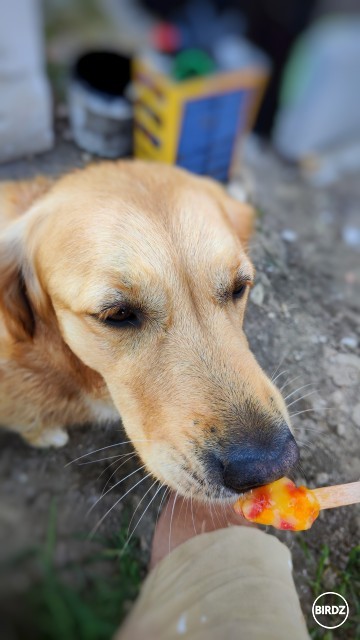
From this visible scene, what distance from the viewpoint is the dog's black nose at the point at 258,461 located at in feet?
4.47

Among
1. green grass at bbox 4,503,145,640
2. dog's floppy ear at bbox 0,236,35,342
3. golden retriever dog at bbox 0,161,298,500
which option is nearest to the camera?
green grass at bbox 4,503,145,640

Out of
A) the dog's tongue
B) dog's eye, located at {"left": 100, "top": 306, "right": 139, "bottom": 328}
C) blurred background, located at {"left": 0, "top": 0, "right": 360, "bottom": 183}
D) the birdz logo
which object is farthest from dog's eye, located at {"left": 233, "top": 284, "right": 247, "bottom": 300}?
blurred background, located at {"left": 0, "top": 0, "right": 360, "bottom": 183}

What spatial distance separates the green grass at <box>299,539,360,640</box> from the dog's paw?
855mm

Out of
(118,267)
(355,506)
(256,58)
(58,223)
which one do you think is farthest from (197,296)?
(256,58)

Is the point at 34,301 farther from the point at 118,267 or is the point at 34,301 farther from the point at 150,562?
the point at 150,562

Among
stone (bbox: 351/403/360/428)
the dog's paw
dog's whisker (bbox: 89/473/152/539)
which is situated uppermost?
stone (bbox: 351/403/360/428)

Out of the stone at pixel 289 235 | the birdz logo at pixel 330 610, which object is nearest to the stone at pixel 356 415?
the birdz logo at pixel 330 610

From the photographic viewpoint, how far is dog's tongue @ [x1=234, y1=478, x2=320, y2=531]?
133cm

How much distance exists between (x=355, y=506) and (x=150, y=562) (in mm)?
566

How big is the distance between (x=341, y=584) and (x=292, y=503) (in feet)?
0.85

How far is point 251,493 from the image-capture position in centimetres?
142

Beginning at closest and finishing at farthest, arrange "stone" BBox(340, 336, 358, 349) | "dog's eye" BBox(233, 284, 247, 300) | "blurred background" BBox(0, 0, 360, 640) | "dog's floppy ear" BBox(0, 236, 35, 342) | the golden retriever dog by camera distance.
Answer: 1. "blurred background" BBox(0, 0, 360, 640)
2. the golden retriever dog
3. "stone" BBox(340, 336, 358, 349)
4. "dog's eye" BBox(233, 284, 247, 300)
5. "dog's floppy ear" BBox(0, 236, 35, 342)

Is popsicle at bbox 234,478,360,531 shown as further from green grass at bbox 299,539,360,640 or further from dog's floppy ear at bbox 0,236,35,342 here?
dog's floppy ear at bbox 0,236,35,342

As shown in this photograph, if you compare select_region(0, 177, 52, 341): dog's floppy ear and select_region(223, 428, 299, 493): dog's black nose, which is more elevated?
select_region(223, 428, 299, 493): dog's black nose
